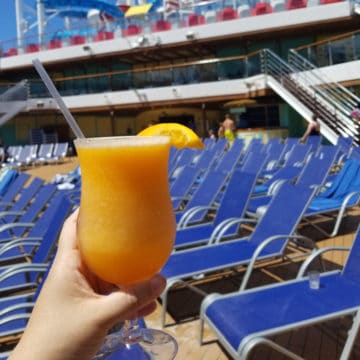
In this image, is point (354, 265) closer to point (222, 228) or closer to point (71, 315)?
point (222, 228)

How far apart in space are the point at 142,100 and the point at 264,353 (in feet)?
53.4

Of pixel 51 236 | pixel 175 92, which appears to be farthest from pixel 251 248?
pixel 175 92

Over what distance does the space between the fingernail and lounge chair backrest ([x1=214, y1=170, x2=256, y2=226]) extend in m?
2.68

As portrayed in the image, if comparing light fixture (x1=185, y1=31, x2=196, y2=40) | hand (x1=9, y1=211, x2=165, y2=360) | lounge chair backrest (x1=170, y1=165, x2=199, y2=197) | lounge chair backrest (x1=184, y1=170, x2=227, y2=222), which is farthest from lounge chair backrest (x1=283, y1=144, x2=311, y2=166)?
light fixture (x1=185, y1=31, x2=196, y2=40)

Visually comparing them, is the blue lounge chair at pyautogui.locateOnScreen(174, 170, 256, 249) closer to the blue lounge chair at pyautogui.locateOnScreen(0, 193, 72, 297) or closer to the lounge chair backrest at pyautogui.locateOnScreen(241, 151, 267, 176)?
the blue lounge chair at pyautogui.locateOnScreen(0, 193, 72, 297)

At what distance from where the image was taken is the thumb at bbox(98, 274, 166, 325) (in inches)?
34.4

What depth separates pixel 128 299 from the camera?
0.91m

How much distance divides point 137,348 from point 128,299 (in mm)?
323

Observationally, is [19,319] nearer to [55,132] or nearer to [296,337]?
[296,337]

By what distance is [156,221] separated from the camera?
104 centimetres

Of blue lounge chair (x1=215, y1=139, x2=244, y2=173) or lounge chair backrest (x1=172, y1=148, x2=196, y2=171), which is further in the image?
lounge chair backrest (x1=172, y1=148, x2=196, y2=171)

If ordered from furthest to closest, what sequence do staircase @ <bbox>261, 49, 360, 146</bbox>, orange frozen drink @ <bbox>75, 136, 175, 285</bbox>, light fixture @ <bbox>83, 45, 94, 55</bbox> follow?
light fixture @ <bbox>83, 45, 94, 55</bbox> < staircase @ <bbox>261, 49, 360, 146</bbox> < orange frozen drink @ <bbox>75, 136, 175, 285</bbox>

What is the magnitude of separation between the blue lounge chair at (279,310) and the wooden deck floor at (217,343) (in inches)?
11.5

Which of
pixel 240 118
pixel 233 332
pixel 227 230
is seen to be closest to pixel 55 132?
pixel 240 118
